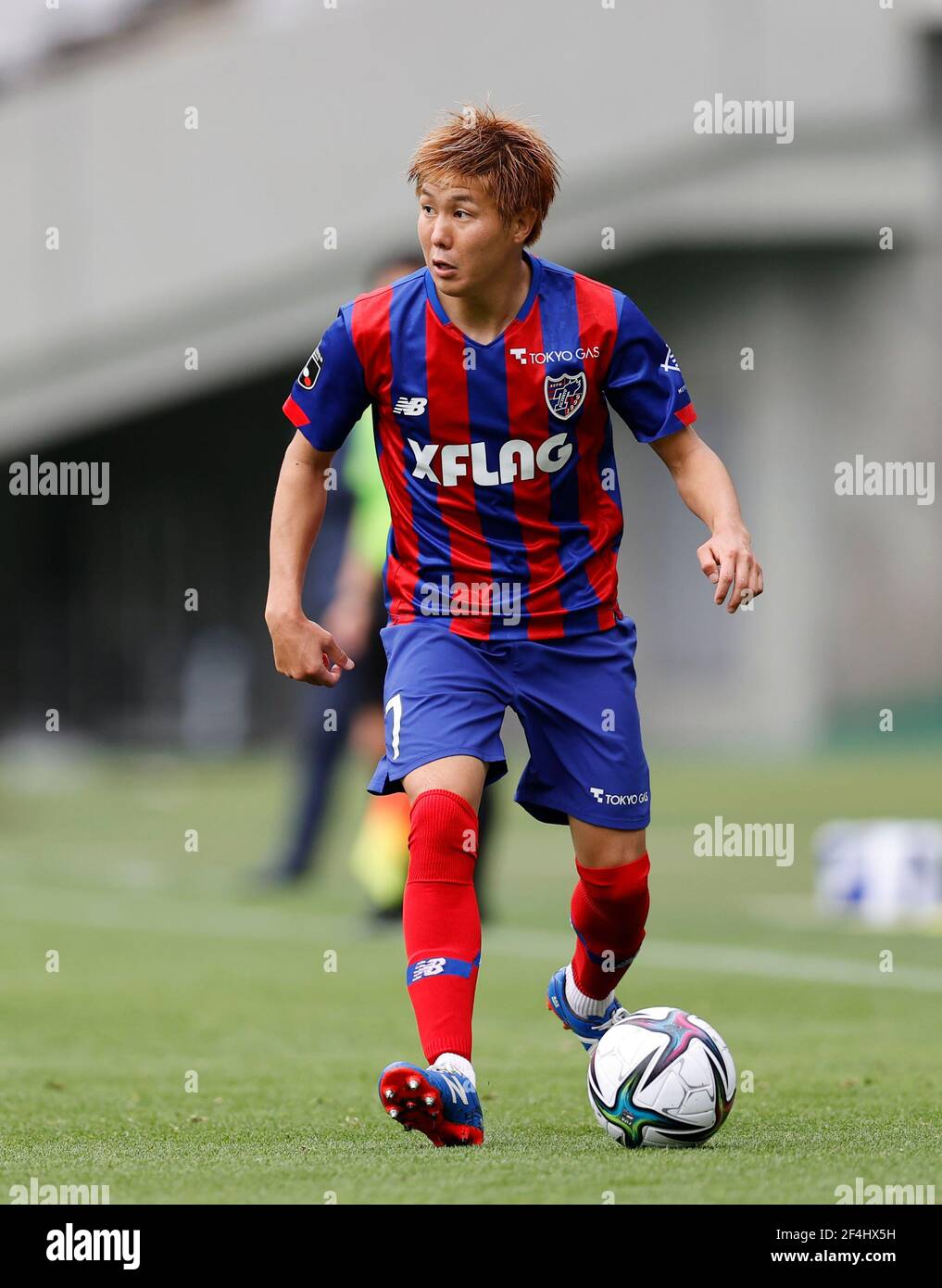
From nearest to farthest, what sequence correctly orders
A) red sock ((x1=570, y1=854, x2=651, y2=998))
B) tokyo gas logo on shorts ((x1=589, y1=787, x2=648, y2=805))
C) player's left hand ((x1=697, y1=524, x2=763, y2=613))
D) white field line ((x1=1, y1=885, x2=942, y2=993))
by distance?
1. player's left hand ((x1=697, y1=524, x2=763, y2=613))
2. tokyo gas logo on shorts ((x1=589, y1=787, x2=648, y2=805))
3. red sock ((x1=570, y1=854, x2=651, y2=998))
4. white field line ((x1=1, y1=885, x2=942, y2=993))

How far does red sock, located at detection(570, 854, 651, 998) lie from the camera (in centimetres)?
501

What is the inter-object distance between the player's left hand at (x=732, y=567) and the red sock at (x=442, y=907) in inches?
27.6

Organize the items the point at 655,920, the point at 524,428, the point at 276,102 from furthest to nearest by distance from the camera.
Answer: the point at 276,102, the point at 655,920, the point at 524,428

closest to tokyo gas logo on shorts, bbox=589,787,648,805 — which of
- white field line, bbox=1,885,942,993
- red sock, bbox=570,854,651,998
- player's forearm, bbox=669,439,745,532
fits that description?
red sock, bbox=570,854,651,998

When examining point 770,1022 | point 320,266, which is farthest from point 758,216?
point 770,1022

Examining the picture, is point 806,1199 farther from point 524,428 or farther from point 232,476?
point 232,476

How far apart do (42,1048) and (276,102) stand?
18344mm

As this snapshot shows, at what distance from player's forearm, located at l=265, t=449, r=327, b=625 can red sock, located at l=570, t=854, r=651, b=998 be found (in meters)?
0.92

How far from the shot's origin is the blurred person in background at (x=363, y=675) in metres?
9.10

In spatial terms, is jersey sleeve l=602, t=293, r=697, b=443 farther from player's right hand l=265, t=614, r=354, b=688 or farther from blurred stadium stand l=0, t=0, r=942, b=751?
blurred stadium stand l=0, t=0, r=942, b=751

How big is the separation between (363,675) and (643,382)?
5.11 m

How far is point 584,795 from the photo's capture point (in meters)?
4.88

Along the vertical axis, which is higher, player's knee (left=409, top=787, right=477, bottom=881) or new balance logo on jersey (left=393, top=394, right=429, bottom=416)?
new balance logo on jersey (left=393, top=394, right=429, bottom=416)

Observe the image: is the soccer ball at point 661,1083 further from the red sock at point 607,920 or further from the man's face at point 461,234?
the man's face at point 461,234
